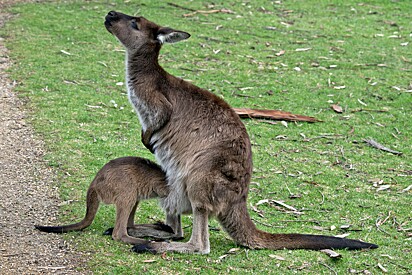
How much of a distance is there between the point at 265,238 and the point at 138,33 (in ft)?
6.07

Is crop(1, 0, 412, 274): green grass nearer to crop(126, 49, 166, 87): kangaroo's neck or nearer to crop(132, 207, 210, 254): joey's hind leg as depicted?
crop(132, 207, 210, 254): joey's hind leg

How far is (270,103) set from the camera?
8.77 metres

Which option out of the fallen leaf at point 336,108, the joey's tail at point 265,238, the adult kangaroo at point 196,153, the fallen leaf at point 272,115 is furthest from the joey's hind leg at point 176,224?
the fallen leaf at point 336,108

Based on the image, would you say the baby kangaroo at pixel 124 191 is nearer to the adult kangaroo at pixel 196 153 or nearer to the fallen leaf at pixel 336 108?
the adult kangaroo at pixel 196 153

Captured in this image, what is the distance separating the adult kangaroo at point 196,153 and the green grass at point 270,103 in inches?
4.5

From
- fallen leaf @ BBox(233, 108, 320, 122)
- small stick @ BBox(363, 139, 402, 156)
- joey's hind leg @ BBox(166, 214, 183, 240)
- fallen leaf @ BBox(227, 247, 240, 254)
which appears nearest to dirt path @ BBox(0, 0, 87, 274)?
joey's hind leg @ BBox(166, 214, 183, 240)

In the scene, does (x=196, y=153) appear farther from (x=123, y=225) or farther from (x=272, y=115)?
(x=272, y=115)

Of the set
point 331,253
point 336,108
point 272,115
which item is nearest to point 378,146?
point 336,108

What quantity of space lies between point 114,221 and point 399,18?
853 centimetres

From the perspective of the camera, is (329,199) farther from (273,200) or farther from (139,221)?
(139,221)

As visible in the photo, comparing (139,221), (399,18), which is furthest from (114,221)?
(399,18)

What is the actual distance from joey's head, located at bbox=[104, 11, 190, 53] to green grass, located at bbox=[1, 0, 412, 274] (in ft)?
4.25

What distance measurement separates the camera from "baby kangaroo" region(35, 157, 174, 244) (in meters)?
4.99

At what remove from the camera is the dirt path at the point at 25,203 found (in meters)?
4.63
